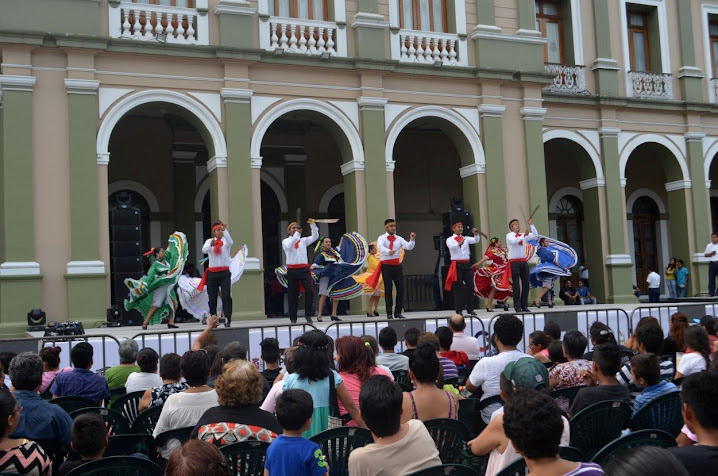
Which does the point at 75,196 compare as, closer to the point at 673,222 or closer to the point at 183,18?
the point at 183,18

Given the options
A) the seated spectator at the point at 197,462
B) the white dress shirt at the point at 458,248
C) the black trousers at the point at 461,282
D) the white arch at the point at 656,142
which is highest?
the white arch at the point at 656,142

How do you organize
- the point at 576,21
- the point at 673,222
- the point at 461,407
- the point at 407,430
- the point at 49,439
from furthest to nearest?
the point at 673,222 < the point at 576,21 < the point at 461,407 < the point at 49,439 < the point at 407,430

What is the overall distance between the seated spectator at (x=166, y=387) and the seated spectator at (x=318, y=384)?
3.10 feet

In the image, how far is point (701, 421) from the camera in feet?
9.91

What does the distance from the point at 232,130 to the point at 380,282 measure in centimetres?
447

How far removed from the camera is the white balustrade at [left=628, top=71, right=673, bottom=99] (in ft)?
70.3

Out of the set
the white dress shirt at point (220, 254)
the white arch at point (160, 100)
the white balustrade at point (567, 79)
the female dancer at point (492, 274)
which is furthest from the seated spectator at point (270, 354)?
the white balustrade at point (567, 79)

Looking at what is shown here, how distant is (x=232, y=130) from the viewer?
51.2ft

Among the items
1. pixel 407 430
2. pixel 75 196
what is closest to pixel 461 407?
pixel 407 430

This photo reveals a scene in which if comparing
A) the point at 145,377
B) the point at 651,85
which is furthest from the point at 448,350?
the point at 651,85

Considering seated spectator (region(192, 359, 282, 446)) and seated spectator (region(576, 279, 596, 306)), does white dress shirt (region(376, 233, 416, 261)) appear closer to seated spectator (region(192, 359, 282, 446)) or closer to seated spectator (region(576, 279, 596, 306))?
seated spectator (region(576, 279, 596, 306))

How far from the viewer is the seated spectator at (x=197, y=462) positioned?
2416 mm

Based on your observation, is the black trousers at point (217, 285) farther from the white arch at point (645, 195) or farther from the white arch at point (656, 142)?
the white arch at point (645, 195)

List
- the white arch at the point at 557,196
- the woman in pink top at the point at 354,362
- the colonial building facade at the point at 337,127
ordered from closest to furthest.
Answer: the woman in pink top at the point at 354,362
the colonial building facade at the point at 337,127
the white arch at the point at 557,196
